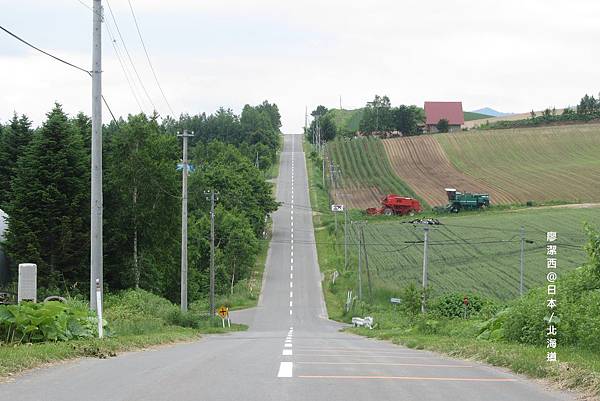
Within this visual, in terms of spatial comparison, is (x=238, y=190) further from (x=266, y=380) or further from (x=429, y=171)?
(x=266, y=380)

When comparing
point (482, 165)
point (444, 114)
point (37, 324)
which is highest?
point (444, 114)

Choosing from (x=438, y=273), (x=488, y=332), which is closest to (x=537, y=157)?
(x=438, y=273)

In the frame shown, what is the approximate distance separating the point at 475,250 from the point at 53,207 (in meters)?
35.7

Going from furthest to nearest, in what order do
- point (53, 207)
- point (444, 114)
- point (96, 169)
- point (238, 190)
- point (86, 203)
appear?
1. point (444, 114)
2. point (238, 190)
3. point (86, 203)
4. point (53, 207)
5. point (96, 169)

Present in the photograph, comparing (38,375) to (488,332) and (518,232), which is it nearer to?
(488,332)

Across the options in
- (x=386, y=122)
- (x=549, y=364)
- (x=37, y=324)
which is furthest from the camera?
(x=386, y=122)

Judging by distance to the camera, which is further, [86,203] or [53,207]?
[86,203]

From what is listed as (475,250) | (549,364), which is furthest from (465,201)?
(549,364)

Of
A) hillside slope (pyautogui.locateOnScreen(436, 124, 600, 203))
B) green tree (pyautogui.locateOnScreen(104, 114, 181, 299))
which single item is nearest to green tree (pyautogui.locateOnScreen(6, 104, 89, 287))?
green tree (pyautogui.locateOnScreen(104, 114, 181, 299))

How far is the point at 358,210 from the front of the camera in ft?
307

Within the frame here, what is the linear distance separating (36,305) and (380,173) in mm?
102248

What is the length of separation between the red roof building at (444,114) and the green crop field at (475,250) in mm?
83729

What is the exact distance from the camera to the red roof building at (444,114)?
16838 centimetres

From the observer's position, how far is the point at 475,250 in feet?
221
